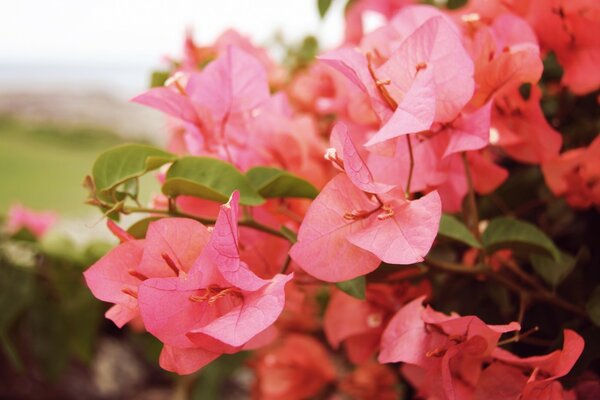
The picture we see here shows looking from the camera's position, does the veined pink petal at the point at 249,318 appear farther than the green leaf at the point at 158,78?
No

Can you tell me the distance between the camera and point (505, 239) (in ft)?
1.25

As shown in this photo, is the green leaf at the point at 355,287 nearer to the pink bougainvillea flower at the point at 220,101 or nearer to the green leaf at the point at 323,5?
the pink bougainvillea flower at the point at 220,101

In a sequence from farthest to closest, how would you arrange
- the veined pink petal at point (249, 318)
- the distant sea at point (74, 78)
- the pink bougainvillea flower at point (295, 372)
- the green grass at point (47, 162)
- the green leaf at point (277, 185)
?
the distant sea at point (74, 78) → the green grass at point (47, 162) → the pink bougainvillea flower at point (295, 372) → the green leaf at point (277, 185) → the veined pink petal at point (249, 318)

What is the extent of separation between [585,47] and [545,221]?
0.57ft

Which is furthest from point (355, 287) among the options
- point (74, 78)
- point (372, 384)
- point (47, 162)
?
point (74, 78)

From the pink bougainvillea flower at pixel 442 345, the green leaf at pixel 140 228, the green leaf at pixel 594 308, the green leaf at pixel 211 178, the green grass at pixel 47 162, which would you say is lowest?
the green grass at pixel 47 162

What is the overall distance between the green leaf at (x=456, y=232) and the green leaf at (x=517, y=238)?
2cm

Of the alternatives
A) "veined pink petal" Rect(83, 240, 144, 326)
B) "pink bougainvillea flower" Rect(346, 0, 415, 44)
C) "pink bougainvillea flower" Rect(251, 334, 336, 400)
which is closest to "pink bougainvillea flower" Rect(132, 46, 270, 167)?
"veined pink petal" Rect(83, 240, 144, 326)

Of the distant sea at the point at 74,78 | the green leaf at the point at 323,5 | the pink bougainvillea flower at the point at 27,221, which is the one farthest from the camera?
the distant sea at the point at 74,78

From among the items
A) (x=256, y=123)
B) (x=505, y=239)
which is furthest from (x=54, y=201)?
(x=505, y=239)

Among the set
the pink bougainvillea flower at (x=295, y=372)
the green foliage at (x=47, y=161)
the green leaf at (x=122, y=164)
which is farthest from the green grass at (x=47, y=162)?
the green leaf at (x=122, y=164)

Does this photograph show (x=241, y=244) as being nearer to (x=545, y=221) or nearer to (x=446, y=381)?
(x=446, y=381)

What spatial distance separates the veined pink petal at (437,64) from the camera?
334 mm

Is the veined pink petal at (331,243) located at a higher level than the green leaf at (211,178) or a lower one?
lower
